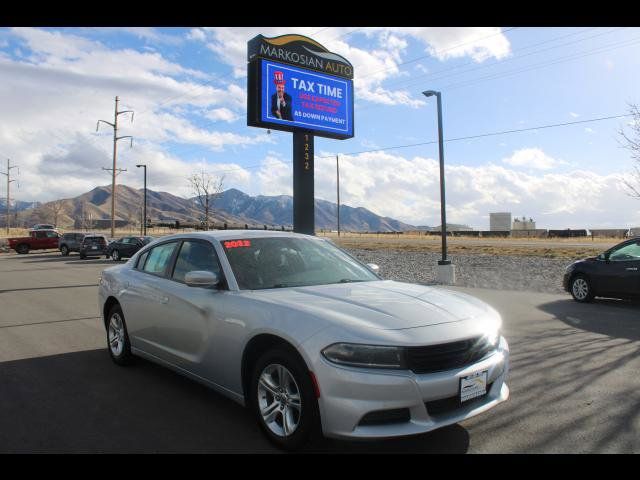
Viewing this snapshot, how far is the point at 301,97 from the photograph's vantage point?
19.6m

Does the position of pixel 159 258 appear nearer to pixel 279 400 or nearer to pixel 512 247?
pixel 279 400

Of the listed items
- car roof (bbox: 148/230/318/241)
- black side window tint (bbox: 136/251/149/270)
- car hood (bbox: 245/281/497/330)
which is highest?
car roof (bbox: 148/230/318/241)

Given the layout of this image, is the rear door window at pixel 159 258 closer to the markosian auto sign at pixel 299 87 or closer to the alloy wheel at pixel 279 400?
the alloy wheel at pixel 279 400

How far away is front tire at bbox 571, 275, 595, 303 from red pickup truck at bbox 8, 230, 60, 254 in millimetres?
38733

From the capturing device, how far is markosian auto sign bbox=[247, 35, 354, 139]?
1880 centimetres

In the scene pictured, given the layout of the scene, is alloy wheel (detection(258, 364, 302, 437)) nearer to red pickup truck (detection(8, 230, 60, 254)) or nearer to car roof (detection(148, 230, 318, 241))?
car roof (detection(148, 230, 318, 241))

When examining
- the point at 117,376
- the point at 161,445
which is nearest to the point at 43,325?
the point at 117,376

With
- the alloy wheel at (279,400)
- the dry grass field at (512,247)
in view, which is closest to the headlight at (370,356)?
the alloy wheel at (279,400)

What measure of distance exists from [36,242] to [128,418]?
1609 inches

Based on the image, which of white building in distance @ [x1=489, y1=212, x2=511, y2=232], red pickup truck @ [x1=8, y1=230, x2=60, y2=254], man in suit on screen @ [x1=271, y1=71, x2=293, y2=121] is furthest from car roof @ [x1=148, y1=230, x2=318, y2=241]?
white building in distance @ [x1=489, y1=212, x2=511, y2=232]

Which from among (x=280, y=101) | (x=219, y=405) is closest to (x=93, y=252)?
(x=280, y=101)

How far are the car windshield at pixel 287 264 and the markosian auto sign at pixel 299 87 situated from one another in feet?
46.7

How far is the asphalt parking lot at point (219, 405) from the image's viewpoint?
12.7 feet
